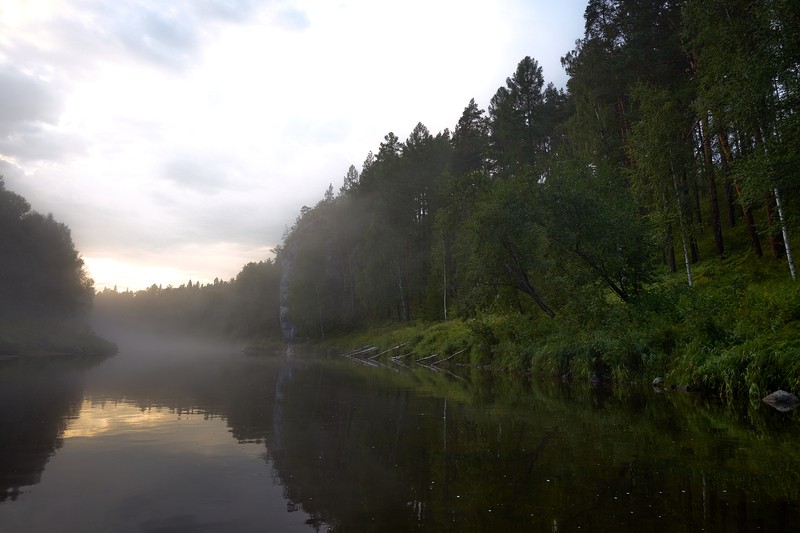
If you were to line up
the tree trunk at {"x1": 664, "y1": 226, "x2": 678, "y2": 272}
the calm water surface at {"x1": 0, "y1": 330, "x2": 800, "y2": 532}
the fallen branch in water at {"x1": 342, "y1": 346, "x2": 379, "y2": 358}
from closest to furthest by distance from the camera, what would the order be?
the calm water surface at {"x1": 0, "y1": 330, "x2": 800, "y2": 532}
the tree trunk at {"x1": 664, "y1": 226, "x2": 678, "y2": 272}
the fallen branch in water at {"x1": 342, "y1": 346, "x2": 379, "y2": 358}

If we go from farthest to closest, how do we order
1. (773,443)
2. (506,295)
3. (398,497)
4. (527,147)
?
(527,147), (506,295), (773,443), (398,497)

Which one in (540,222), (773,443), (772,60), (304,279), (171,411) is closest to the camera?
(773,443)

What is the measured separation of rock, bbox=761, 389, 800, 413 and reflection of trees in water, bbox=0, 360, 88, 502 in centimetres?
1612

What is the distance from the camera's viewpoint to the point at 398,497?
6.20 meters

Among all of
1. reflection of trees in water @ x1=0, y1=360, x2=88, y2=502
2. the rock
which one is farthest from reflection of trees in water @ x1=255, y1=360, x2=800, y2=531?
reflection of trees in water @ x1=0, y1=360, x2=88, y2=502

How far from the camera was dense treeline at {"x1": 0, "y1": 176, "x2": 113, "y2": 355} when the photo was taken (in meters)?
48.3

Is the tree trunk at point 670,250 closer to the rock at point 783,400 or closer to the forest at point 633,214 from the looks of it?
the forest at point 633,214

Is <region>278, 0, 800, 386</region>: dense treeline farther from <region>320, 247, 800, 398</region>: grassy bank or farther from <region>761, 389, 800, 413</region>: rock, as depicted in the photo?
<region>761, 389, 800, 413</region>: rock

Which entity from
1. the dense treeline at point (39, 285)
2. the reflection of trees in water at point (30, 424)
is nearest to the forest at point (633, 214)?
the reflection of trees in water at point (30, 424)

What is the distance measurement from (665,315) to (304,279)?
61456 millimetres

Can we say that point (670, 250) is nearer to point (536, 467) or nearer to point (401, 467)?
point (536, 467)

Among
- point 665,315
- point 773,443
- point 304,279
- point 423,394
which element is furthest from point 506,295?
point 304,279

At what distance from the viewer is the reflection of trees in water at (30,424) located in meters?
7.04

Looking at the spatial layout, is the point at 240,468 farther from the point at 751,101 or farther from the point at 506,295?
the point at 506,295
